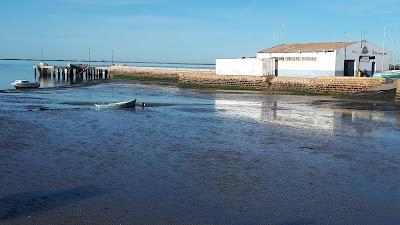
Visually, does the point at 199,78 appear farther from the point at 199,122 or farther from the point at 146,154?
the point at 146,154

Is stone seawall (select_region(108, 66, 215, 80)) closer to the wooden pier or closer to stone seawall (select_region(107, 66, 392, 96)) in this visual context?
the wooden pier

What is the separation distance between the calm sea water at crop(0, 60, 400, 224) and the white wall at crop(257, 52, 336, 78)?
24.1m

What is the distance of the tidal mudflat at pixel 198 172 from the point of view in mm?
8133

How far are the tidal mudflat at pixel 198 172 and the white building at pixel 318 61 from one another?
80.1 ft

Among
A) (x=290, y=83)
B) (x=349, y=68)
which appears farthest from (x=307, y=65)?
(x=349, y=68)

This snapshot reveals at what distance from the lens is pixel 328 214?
8164mm

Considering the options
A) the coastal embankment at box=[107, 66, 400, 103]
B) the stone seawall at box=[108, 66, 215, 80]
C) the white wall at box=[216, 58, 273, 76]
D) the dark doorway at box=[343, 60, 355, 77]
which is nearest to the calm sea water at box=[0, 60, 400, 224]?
the coastal embankment at box=[107, 66, 400, 103]

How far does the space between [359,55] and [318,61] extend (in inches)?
160

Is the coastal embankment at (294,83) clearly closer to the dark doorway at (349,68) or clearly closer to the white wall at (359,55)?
the white wall at (359,55)

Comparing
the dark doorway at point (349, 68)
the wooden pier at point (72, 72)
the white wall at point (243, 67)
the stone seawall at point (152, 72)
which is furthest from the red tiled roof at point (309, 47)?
the wooden pier at point (72, 72)

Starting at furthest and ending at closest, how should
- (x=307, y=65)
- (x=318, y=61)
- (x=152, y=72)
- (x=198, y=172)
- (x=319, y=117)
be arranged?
(x=152, y=72) → (x=307, y=65) → (x=318, y=61) → (x=319, y=117) → (x=198, y=172)

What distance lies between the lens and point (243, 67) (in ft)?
167

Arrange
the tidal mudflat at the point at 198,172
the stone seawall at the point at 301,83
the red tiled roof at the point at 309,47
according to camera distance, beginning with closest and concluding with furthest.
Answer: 1. the tidal mudflat at the point at 198,172
2. the stone seawall at the point at 301,83
3. the red tiled roof at the point at 309,47

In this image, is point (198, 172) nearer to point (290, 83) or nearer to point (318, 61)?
point (290, 83)
